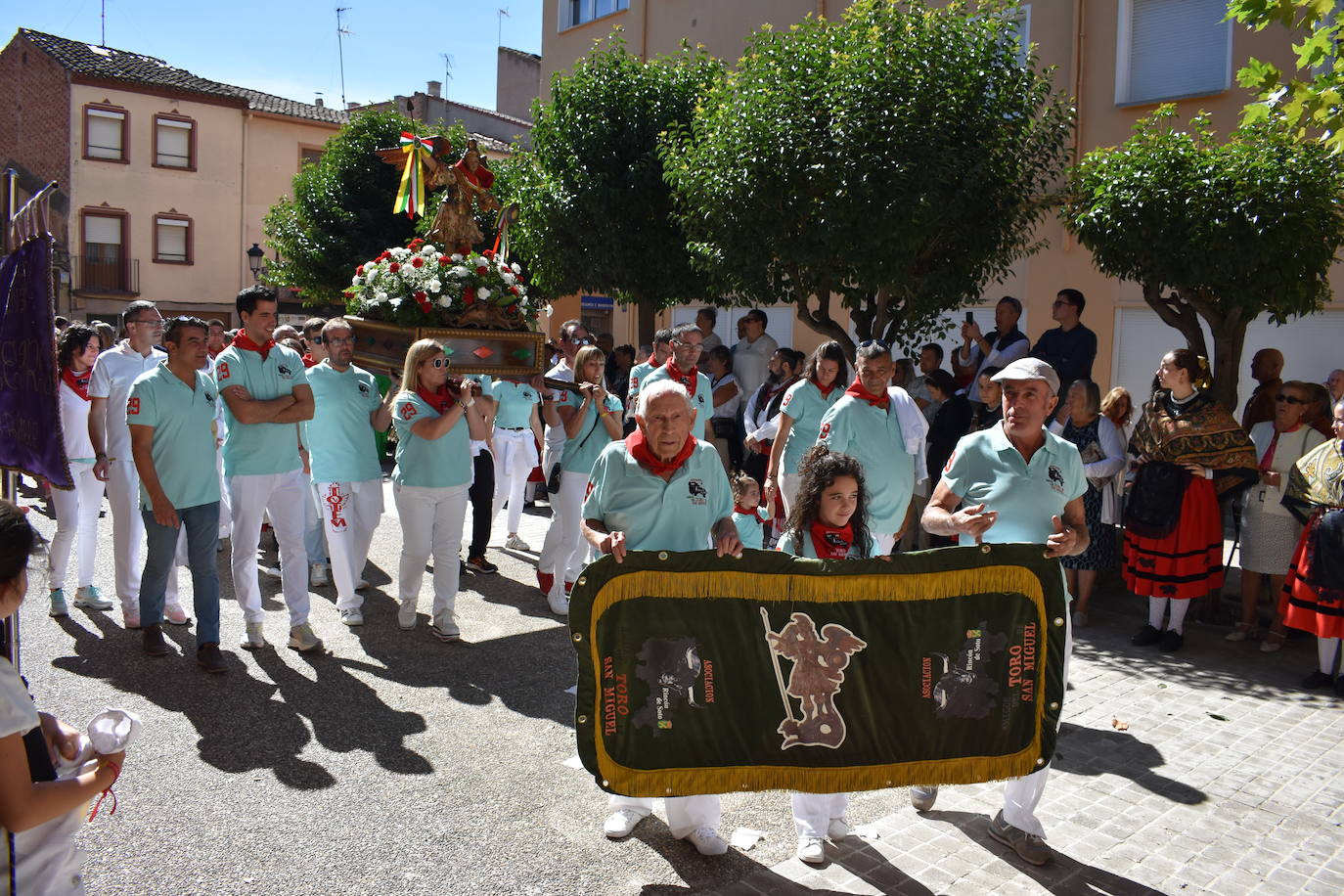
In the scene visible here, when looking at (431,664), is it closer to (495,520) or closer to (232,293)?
(495,520)

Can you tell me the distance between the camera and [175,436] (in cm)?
640

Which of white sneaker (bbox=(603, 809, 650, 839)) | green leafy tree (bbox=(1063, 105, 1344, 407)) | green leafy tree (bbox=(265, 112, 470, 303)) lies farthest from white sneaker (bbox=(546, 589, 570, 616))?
green leafy tree (bbox=(265, 112, 470, 303))

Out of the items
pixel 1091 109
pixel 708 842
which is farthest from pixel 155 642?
pixel 1091 109

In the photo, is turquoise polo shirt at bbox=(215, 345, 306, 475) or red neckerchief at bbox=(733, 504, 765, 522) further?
red neckerchief at bbox=(733, 504, 765, 522)

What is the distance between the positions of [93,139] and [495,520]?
30359mm

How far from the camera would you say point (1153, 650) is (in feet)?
25.1

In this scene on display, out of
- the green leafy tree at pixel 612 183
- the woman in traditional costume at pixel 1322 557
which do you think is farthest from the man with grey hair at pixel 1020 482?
the green leafy tree at pixel 612 183

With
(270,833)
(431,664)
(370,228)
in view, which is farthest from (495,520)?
(370,228)

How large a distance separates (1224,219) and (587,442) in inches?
200

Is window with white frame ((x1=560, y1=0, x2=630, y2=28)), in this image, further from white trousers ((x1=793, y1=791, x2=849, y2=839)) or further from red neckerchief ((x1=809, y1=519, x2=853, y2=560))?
white trousers ((x1=793, y1=791, x2=849, y2=839))

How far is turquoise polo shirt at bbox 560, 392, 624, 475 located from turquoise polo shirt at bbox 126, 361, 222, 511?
8.13ft

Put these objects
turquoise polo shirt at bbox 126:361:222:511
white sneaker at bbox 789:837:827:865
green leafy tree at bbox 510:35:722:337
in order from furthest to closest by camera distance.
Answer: green leafy tree at bbox 510:35:722:337 → turquoise polo shirt at bbox 126:361:222:511 → white sneaker at bbox 789:837:827:865

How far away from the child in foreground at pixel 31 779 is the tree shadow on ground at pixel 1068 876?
10.9ft

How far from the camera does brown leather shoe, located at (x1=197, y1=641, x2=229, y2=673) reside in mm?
6441
